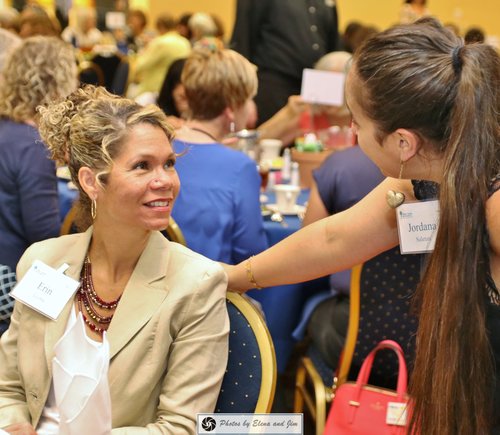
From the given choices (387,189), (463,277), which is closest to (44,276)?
(387,189)

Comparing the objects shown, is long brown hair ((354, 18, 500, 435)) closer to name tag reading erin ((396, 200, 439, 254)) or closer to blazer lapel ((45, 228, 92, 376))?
name tag reading erin ((396, 200, 439, 254))

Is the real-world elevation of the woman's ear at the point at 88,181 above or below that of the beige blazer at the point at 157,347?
above

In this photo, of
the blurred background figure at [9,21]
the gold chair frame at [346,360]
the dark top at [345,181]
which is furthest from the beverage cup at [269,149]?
the blurred background figure at [9,21]

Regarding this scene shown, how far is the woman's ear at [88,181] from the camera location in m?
1.87

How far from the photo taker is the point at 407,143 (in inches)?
58.2

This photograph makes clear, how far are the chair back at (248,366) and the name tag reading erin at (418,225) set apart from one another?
14.8 inches

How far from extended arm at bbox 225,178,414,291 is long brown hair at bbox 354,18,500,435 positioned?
0.90 feet

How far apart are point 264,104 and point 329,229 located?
433 centimetres

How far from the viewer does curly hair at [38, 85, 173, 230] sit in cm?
185

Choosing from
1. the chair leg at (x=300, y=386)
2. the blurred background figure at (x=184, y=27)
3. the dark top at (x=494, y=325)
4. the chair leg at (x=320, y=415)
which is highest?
the dark top at (x=494, y=325)

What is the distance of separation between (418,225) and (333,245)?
0.26m

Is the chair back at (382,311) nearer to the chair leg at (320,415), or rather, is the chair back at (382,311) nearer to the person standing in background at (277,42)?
the chair leg at (320,415)

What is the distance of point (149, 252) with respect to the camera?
1.83 metres

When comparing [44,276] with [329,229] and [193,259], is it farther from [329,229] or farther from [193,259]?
[329,229]
